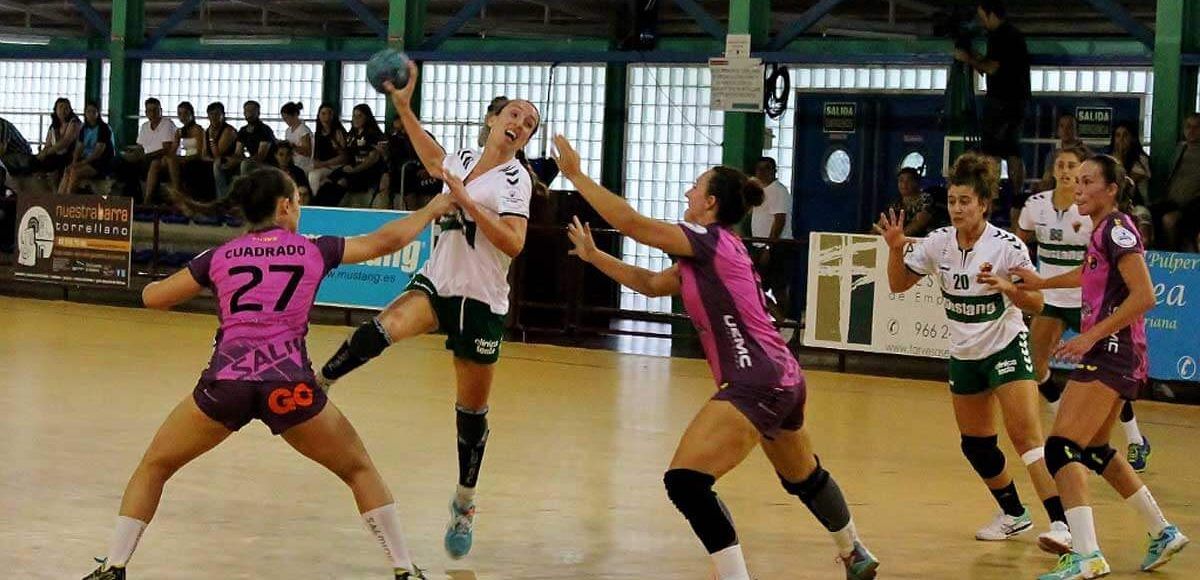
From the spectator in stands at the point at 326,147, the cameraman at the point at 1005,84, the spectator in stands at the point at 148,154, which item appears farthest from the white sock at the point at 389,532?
the spectator in stands at the point at 148,154

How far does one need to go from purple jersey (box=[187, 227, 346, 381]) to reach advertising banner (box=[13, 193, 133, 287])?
14486 mm

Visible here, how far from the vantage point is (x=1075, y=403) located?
691cm

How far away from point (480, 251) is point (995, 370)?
2379 millimetres

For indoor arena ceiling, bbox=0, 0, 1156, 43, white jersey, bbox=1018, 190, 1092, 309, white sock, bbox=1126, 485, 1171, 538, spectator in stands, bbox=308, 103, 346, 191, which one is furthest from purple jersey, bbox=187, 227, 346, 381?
indoor arena ceiling, bbox=0, 0, 1156, 43

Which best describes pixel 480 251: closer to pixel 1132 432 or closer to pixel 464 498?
pixel 464 498

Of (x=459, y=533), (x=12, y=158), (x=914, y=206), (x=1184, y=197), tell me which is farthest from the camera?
(x=12, y=158)

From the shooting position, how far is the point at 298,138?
66.1 feet

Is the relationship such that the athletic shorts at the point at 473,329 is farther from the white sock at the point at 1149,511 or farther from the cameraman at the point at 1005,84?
the cameraman at the point at 1005,84

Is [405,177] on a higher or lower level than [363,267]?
higher

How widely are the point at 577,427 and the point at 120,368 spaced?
14.4 feet

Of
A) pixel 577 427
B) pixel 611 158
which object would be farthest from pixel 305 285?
pixel 611 158

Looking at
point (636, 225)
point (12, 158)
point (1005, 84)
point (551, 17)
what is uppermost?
point (551, 17)

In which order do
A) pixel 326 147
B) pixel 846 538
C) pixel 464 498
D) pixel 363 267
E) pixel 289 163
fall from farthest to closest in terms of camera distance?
pixel 326 147 < pixel 289 163 < pixel 363 267 < pixel 464 498 < pixel 846 538

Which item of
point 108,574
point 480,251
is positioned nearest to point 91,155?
point 480,251
